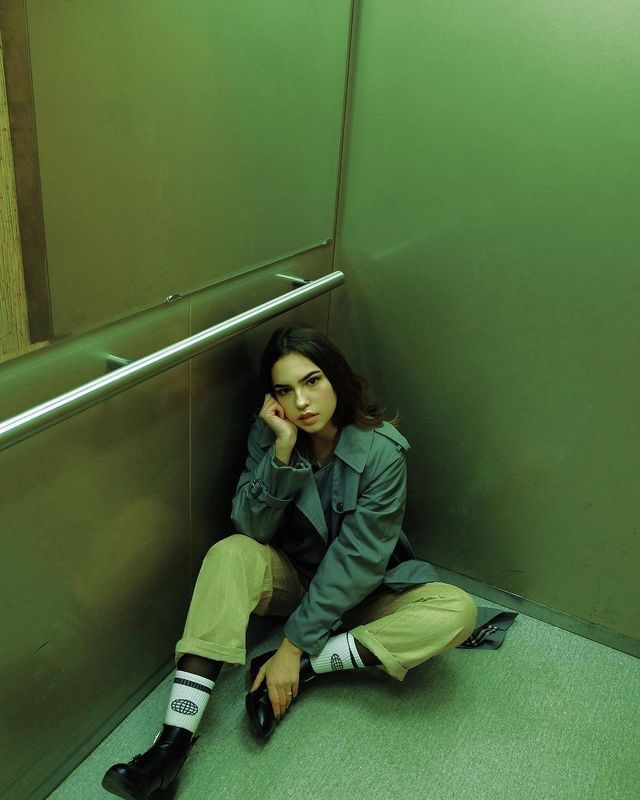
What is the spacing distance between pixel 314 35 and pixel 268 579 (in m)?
1.16

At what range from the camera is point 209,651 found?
64.9 inches

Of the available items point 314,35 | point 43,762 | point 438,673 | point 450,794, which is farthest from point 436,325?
point 43,762

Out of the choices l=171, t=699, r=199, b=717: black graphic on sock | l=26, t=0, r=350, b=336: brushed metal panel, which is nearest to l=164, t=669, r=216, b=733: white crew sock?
l=171, t=699, r=199, b=717: black graphic on sock

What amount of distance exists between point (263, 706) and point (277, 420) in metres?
0.60

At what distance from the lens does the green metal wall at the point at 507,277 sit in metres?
1.63

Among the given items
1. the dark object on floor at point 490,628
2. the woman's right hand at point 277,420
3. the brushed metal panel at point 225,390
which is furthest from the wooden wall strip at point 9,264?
the dark object on floor at point 490,628

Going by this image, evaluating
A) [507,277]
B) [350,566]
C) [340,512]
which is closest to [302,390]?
[340,512]

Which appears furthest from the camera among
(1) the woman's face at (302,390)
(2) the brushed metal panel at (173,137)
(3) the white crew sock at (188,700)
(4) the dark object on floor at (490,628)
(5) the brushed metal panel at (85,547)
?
(4) the dark object on floor at (490,628)

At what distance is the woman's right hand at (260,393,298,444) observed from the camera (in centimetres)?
171

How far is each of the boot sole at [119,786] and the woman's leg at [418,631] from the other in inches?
22.1

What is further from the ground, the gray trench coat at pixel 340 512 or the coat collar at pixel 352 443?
the coat collar at pixel 352 443

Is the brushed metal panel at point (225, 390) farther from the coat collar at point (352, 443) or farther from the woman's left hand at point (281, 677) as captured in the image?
the woman's left hand at point (281, 677)

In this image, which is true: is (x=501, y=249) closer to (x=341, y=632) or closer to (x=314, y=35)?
(x=314, y=35)

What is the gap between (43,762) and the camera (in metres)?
1.57
